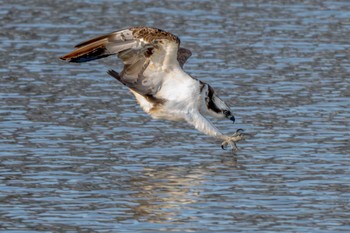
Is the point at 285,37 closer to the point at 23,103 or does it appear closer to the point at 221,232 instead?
the point at 23,103

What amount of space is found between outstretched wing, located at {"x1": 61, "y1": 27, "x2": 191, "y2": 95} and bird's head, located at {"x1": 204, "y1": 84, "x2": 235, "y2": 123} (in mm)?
664

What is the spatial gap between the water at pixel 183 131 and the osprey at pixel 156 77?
14.5 inches

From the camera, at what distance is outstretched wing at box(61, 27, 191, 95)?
Answer: 13656 millimetres

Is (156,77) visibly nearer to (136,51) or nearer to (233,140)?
(136,51)

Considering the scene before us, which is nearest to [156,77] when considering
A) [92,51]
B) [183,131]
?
[92,51]

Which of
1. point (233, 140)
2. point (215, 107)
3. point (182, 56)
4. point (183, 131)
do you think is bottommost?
point (183, 131)

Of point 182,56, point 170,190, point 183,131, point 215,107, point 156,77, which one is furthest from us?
point 182,56

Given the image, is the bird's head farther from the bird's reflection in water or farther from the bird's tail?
the bird's tail

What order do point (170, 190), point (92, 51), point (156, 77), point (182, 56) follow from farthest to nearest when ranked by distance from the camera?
point (182, 56) → point (156, 77) → point (92, 51) → point (170, 190)

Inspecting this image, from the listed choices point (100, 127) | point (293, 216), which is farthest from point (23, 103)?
point (293, 216)

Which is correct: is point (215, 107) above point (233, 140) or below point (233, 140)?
above

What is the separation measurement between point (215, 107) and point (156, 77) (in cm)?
90

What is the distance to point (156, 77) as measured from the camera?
1427 cm

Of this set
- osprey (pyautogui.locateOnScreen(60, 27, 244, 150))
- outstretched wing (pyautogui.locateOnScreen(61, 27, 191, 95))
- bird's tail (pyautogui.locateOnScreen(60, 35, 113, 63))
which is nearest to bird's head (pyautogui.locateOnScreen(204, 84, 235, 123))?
osprey (pyautogui.locateOnScreen(60, 27, 244, 150))
